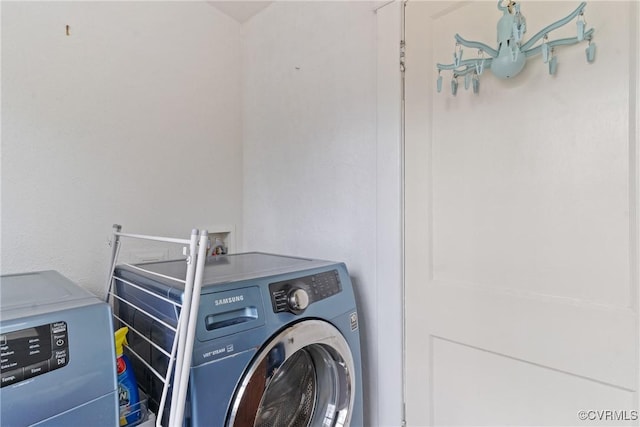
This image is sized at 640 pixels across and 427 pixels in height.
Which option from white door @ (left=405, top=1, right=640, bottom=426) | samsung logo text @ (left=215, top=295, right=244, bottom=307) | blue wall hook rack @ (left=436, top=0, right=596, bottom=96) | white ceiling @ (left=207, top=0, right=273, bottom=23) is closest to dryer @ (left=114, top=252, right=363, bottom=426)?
samsung logo text @ (left=215, top=295, right=244, bottom=307)

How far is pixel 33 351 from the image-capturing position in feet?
2.15

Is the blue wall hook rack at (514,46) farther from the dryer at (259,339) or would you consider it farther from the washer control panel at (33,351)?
the washer control panel at (33,351)

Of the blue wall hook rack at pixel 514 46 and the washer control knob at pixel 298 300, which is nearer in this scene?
the blue wall hook rack at pixel 514 46

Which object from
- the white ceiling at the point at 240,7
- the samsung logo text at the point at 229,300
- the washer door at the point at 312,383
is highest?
the white ceiling at the point at 240,7

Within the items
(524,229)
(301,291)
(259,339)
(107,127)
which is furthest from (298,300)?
(107,127)

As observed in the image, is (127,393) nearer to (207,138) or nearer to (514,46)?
(207,138)

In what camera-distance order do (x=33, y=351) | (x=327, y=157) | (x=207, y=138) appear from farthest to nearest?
(x=207, y=138), (x=327, y=157), (x=33, y=351)

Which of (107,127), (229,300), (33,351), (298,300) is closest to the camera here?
(33,351)

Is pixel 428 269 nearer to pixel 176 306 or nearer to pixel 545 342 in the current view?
pixel 545 342

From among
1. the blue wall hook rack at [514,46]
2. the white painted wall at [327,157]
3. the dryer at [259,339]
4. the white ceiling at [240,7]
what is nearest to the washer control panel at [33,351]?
the dryer at [259,339]

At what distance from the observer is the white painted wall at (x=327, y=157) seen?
4.76 feet

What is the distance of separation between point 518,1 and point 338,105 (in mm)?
785

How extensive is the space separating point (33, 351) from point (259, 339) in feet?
1.70

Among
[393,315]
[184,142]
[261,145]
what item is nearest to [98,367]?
[393,315]
